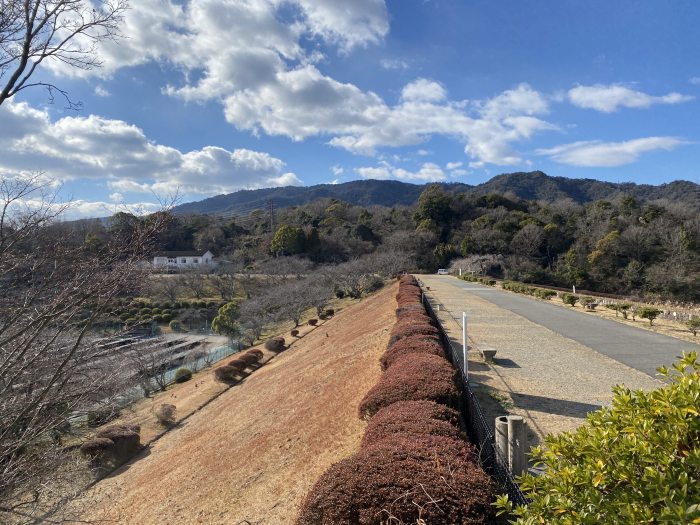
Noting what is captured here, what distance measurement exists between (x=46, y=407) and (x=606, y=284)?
4097cm

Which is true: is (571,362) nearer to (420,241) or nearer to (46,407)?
(46,407)

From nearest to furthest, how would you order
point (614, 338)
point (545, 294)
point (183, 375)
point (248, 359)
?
point (614, 338)
point (248, 359)
point (183, 375)
point (545, 294)

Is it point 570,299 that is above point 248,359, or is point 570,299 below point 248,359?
above

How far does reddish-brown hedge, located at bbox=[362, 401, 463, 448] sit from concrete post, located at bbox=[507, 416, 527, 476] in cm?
55

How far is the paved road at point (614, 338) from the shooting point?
390 inches

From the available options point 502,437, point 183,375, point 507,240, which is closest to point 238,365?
point 183,375

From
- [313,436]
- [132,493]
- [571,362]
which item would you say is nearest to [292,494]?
[313,436]

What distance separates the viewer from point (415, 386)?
5699 millimetres

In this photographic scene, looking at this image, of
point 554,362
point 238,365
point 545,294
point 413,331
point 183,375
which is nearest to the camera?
point 413,331

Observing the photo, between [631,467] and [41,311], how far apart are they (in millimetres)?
5216

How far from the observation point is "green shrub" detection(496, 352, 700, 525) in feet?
5.29

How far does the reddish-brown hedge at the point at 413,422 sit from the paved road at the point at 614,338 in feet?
20.3

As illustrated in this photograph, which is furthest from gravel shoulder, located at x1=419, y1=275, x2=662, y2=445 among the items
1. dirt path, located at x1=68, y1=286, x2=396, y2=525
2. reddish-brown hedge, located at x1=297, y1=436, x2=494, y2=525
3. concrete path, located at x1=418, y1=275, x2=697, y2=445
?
reddish-brown hedge, located at x1=297, y1=436, x2=494, y2=525

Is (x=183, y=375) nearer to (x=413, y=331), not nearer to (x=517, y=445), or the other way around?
(x=413, y=331)
